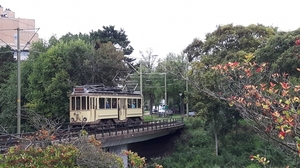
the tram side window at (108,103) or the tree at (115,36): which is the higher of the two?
the tree at (115,36)

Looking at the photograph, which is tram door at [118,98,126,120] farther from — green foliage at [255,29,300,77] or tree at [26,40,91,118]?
green foliage at [255,29,300,77]

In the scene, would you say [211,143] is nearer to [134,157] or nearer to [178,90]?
[178,90]

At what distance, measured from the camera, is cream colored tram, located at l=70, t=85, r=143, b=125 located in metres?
26.7

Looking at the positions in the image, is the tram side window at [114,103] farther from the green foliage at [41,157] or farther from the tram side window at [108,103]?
the green foliage at [41,157]

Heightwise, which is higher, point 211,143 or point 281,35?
point 281,35

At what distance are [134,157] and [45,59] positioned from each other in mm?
26050

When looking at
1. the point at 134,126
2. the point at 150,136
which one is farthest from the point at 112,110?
the point at 150,136

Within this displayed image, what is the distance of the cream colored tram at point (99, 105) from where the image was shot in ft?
87.6

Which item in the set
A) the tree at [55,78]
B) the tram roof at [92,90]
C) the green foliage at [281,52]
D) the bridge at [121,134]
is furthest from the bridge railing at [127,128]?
the green foliage at [281,52]

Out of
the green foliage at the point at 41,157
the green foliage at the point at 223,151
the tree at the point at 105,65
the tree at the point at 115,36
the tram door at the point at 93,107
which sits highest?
the tree at the point at 115,36

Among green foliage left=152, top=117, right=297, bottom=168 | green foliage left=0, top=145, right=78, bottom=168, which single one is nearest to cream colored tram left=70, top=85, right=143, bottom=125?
green foliage left=152, top=117, right=297, bottom=168

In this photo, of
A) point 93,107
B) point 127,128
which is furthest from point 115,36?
point 93,107

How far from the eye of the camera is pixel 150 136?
3391 cm

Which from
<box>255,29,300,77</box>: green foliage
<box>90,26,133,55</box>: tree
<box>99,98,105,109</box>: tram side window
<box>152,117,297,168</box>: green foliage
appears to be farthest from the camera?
<box>90,26,133,55</box>: tree
